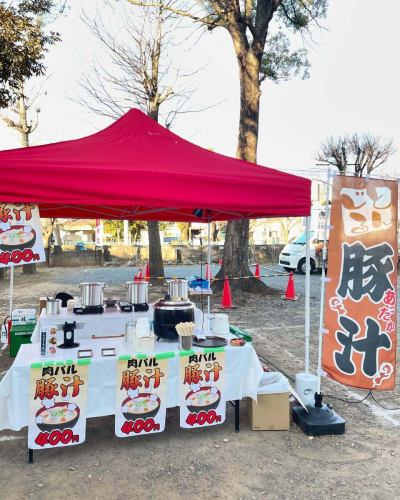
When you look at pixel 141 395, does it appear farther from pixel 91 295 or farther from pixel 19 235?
pixel 19 235

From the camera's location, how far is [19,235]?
3.34 meters

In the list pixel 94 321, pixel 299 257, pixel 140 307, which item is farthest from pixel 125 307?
pixel 299 257

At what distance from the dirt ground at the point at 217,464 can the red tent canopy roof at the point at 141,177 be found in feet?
6.22

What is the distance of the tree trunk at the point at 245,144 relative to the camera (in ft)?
34.8

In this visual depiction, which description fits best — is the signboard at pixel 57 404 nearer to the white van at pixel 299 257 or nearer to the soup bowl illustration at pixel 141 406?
the soup bowl illustration at pixel 141 406

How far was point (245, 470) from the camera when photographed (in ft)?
9.17

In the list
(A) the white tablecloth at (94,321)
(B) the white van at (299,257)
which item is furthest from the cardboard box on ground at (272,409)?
(B) the white van at (299,257)

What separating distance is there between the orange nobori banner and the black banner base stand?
38cm

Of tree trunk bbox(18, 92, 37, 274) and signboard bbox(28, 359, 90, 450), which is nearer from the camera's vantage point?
signboard bbox(28, 359, 90, 450)

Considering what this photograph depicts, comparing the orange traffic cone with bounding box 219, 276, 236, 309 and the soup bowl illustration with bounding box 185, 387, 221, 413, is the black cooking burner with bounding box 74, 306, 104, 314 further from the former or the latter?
the orange traffic cone with bounding box 219, 276, 236, 309

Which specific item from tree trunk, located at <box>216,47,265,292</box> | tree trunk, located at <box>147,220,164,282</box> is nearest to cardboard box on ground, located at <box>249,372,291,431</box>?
tree trunk, located at <box>216,47,265,292</box>

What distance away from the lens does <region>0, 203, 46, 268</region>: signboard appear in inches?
128

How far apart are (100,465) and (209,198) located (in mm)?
2142

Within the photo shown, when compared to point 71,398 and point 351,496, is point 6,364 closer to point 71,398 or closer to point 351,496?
point 71,398
